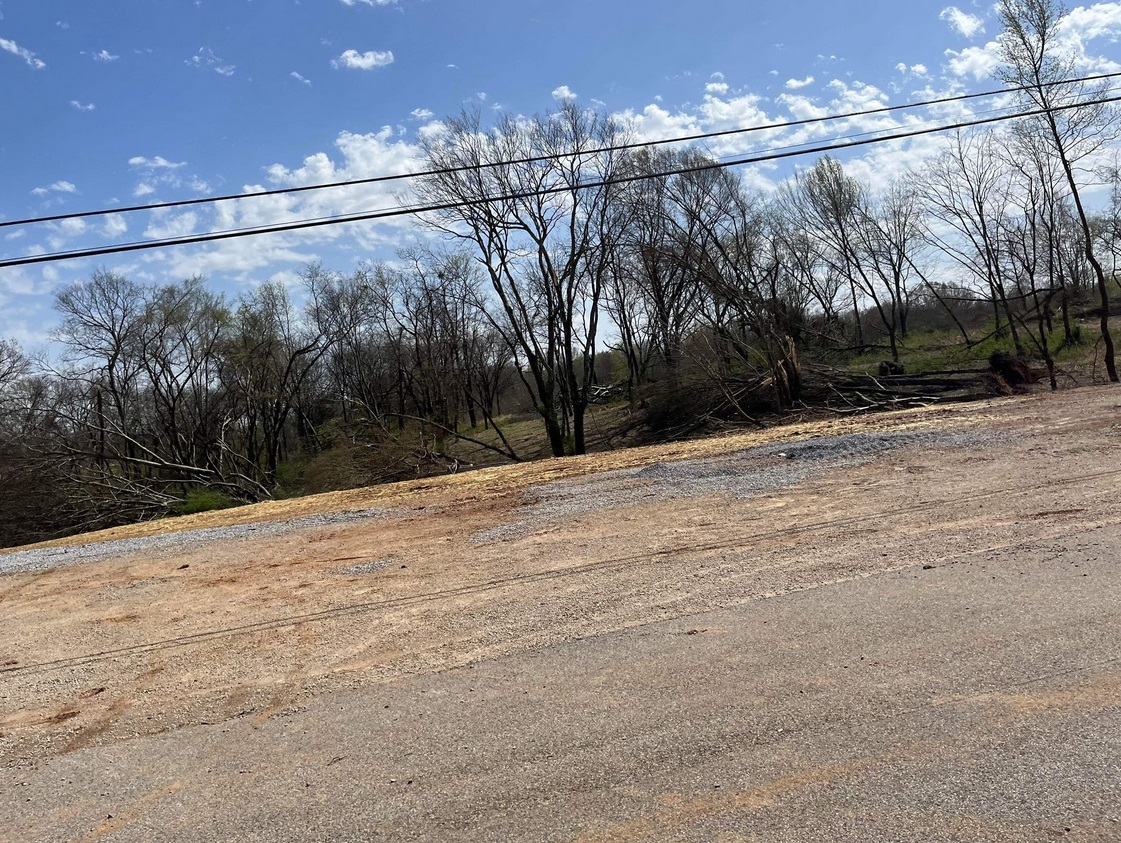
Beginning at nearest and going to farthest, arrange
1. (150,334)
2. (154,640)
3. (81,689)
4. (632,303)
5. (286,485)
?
(81,689), (154,640), (286,485), (150,334), (632,303)

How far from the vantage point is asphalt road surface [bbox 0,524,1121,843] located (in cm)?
318

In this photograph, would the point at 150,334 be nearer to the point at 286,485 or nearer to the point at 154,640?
the point at 286,485

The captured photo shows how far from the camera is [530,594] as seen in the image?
682 centimetres

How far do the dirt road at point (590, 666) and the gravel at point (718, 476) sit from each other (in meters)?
0.56

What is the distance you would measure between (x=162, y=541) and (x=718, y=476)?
29.0 feet

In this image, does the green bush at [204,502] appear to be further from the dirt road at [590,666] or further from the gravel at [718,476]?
the gravel at [718,476]

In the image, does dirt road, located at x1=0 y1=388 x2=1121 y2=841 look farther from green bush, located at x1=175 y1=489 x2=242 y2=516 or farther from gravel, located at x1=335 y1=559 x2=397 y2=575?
green bush, located at x1=175 y1=489 x2=242 y2=516

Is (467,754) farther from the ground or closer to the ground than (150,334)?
closer to the ground

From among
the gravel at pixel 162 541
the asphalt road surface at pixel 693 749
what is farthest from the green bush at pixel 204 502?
the asphalt road surface at pixel 693 749

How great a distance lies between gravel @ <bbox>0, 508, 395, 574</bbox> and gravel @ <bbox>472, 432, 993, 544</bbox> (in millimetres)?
3010

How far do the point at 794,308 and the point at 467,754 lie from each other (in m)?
36.4

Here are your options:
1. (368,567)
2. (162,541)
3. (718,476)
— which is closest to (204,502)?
(162,541)

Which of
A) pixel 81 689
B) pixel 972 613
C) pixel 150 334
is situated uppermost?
pixel 150 334

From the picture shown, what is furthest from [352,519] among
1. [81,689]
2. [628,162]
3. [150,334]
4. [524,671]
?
[150,334]
